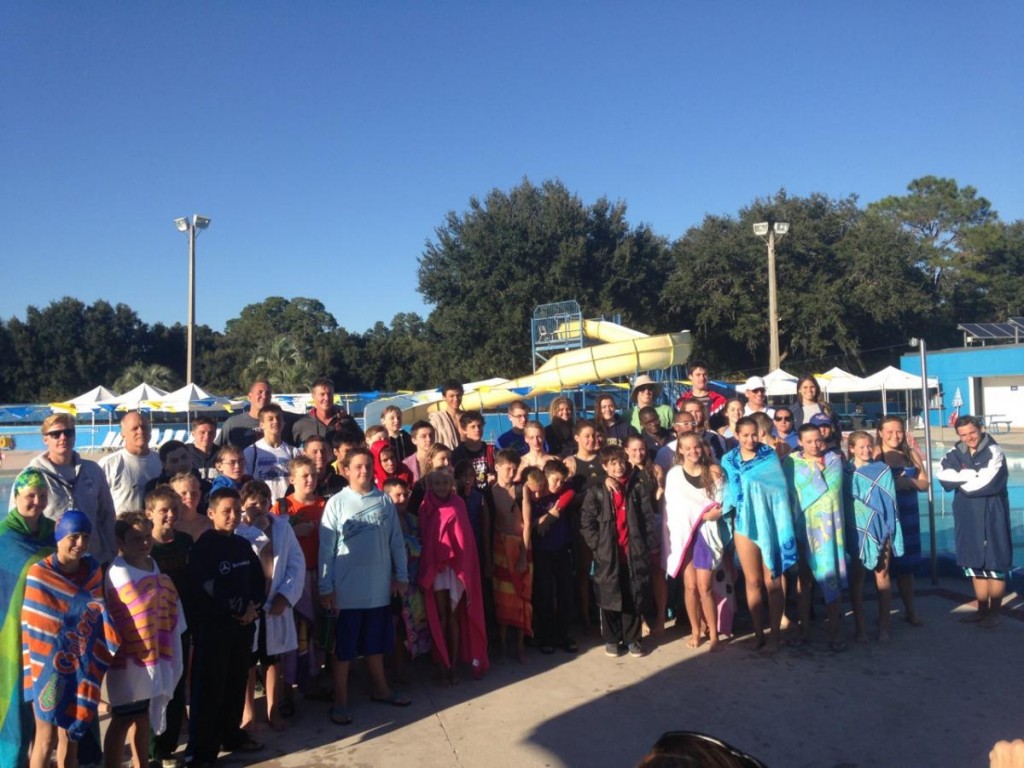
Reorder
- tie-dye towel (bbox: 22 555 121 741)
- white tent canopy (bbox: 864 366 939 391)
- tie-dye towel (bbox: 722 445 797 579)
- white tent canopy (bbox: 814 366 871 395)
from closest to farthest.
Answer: tie-dye towel (bbox: 22 555 121 741), tie-dye towel (bbox: 722 445 797 579), white tent canopy (bbox: 864 366 939 391), white tent canopy (bbox: 814 366 871 395)

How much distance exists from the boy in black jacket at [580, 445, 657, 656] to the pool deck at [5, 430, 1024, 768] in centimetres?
28

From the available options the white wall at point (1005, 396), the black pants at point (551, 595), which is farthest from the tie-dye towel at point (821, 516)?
the white wall at point (1005, 396)

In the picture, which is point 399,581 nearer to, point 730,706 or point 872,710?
point 730,706

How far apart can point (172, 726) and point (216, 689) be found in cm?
35

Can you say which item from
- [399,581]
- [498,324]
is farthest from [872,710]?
[498,324]

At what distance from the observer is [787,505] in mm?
5637

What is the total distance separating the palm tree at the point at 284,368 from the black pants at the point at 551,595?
118 ft

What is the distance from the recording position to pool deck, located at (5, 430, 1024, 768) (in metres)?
4.19

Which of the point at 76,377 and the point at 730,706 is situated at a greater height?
the point at 76,377

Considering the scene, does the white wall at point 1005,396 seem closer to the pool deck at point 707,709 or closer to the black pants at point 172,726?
the pool deck at point 707,709

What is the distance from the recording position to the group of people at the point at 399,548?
3801 mm

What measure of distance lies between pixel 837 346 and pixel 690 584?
1454 inches

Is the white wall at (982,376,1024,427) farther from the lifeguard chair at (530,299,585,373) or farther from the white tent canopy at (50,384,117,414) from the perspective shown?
the white tent canopy at (50,384,117,414)

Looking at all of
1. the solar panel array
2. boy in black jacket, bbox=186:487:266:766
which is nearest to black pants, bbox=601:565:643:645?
boy in black jacket, bbox=186:487:266:766
